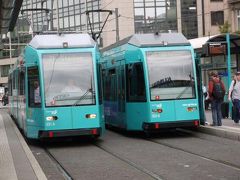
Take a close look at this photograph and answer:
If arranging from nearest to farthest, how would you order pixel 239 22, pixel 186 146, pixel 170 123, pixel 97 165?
pixel 97 165 < pixel 186 146 < pixel 170 123 < pixel 239 22

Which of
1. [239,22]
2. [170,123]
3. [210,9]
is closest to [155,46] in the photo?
[170,123]

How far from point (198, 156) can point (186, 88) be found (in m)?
4.56

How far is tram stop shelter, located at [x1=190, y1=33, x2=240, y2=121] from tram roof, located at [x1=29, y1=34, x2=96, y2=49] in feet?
13.5

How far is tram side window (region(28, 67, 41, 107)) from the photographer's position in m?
→ 15.1

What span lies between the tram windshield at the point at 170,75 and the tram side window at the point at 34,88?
3.39 meters

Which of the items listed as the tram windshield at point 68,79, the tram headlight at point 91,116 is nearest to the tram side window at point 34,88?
the tram windshield at point 68,79

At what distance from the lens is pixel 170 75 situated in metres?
16.4

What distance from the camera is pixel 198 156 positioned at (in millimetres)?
12266

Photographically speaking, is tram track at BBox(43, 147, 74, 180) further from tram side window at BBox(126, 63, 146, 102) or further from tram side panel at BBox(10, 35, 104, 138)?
tram side window at BBox(126, 63, 146, 102)

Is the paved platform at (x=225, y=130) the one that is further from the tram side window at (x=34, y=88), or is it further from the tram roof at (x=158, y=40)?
the tram side window at (x=34, y=88)

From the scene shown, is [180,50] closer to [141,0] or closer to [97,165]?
[97,165]

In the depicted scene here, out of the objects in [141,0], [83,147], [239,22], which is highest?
[141,0]

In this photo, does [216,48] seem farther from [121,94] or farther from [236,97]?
[121,94]

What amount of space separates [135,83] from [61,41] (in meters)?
2.73
